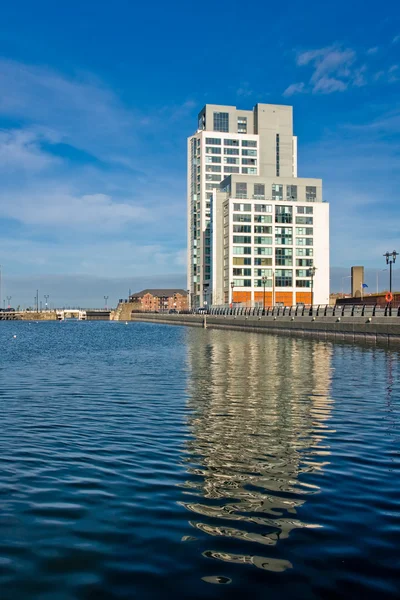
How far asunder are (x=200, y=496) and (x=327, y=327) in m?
56.4

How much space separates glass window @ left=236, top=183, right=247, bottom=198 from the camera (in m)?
147

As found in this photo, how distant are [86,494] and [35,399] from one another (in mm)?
12679

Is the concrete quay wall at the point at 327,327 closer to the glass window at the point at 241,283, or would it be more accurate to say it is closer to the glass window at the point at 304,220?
the glass window at the point at 241,283

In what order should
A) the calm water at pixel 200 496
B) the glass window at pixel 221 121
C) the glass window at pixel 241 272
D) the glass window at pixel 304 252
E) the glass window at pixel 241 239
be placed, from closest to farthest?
the calm water at pixel 200 496
the glass window at pixel 241 272
the glass window at pixel 241 239
the glass window at pixel 304 252
the glass window at pixel 221 121

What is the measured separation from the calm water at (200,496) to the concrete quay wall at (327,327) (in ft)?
103

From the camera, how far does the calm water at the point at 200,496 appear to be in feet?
23.3

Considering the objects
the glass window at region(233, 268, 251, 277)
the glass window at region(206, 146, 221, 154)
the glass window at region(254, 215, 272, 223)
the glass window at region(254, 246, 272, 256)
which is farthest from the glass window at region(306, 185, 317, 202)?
the glass window at region(206, 146, 221, 154)

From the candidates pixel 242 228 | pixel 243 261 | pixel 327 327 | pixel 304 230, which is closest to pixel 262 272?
pixel 243 261

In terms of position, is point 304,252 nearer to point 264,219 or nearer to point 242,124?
point 264,219

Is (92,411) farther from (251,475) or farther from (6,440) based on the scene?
(251,475)

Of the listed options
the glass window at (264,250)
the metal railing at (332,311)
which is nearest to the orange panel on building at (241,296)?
the glass window at (264,250)

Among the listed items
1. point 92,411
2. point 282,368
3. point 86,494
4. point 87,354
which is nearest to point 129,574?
point 86,494

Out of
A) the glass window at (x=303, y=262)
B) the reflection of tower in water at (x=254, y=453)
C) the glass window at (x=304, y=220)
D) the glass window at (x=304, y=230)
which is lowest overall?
the reflection of tower in water at (x=254, y=453)

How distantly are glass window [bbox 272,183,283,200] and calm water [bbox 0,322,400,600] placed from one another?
129 m
